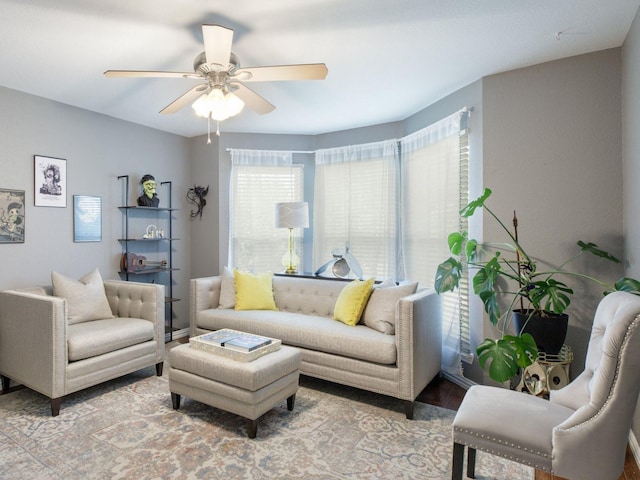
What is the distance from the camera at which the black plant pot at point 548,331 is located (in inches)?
93.5

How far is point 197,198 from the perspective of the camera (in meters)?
4.78

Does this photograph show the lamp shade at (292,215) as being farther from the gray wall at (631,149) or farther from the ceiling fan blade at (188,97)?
the gray wall at (631,149)

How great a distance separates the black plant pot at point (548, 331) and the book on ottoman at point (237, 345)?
173 centimetres

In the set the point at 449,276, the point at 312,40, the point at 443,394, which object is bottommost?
the point at 443,394

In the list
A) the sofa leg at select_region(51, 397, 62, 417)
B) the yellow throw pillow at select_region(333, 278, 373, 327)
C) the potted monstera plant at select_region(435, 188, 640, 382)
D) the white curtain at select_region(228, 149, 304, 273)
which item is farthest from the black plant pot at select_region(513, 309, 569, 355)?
the sofa leg at select_region(51, 397, 62, 417)

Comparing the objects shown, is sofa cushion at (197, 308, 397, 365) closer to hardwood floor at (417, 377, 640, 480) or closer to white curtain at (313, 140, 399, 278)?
hardwood floor at (417, 377, 640, 480)

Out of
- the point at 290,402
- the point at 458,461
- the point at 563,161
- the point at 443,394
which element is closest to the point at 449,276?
the point at 443,394

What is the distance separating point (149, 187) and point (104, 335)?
1851 millimetres

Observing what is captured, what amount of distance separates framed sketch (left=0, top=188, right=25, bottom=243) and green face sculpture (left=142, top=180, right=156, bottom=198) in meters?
1.13

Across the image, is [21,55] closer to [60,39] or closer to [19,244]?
[60,39]

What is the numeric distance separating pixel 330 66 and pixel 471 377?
9.07 ft

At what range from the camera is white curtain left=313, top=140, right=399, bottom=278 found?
4.02m

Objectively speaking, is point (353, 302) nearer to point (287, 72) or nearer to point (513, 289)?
point (513, 289)

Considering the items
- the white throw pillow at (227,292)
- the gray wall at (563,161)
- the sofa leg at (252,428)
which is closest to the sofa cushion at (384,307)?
the gray wall at (563,161)
